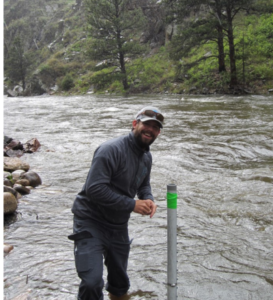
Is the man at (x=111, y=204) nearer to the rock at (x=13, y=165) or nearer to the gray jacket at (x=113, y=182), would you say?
the gray jacket at (x=113, y=182)

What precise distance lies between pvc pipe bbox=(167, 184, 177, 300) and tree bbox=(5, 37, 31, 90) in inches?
2102

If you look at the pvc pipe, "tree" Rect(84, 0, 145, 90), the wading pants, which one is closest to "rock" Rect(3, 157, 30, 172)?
the wading pants

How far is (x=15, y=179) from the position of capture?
625 centimetres

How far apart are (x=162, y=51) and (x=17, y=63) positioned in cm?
3000

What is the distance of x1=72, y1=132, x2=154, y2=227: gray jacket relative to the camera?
241cm

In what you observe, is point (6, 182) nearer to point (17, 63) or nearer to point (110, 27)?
point (110, 27)

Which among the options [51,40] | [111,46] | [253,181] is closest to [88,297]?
[253,181]

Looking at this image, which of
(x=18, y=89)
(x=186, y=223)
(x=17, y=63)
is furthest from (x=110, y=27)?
(x=17, y=63)

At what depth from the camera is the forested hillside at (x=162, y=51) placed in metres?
18.9

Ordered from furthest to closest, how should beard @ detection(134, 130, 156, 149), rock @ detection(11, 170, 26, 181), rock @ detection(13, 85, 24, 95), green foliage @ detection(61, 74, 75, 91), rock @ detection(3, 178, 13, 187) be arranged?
rock @ detection(13, 85, 24, 95)
green foliage @ detection(61, 74, 75, 91)
rock @ detection(11, 170, 26, 181)
rock @ detection(3, 178, 13, 187)
beard @ detection(134, 130, 156, 149)

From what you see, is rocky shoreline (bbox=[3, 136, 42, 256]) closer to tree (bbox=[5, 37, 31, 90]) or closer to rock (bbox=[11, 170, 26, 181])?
rock (bbox=[11, 170, 26, 181])

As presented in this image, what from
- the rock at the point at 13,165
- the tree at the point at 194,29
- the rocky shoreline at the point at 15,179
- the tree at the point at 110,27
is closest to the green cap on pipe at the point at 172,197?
the rocky shoreline at the point at 15,179

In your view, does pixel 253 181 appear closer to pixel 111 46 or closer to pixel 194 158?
pixel 194 158

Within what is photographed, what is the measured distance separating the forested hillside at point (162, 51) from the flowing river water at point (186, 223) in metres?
10.8
